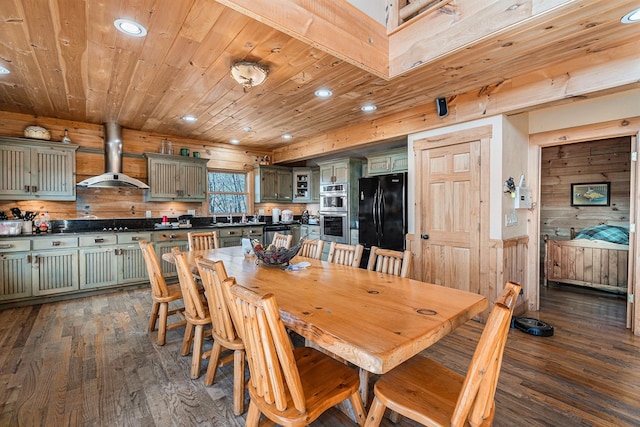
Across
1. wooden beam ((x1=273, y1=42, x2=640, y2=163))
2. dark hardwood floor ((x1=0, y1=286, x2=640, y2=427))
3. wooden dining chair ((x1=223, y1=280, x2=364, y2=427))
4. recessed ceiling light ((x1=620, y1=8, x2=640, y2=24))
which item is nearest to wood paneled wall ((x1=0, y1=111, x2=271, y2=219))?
dark hardwood floor ((x1=0, y1=286, x2=640, y2=427))

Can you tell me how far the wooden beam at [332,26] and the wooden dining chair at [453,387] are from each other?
1.99m

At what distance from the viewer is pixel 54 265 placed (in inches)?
154

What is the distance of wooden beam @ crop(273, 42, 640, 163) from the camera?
2.39 m

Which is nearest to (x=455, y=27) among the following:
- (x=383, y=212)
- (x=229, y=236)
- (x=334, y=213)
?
(x=383, y=212)

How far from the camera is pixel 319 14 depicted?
84.5 inches

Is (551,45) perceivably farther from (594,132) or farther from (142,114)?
(142,114)

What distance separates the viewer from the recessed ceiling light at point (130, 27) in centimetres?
200

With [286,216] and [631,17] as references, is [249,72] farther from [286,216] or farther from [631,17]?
[286,216]

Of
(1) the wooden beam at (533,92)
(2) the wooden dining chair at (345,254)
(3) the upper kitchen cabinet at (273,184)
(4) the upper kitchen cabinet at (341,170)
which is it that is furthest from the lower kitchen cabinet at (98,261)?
(1) the wooden beam at (533,92)

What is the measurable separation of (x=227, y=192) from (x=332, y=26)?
4498 mm

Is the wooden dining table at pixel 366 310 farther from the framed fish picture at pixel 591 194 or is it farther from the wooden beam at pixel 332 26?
the framed fish picture at pixel 591 194

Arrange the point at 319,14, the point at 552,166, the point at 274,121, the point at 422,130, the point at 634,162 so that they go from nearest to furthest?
the point at 319,14 → the point at 634,162 → the point at 422,130 → the point at 274,121 → the point at 552,166

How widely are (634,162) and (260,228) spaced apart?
529cm

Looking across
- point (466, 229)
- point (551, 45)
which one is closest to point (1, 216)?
point (466, 229)
